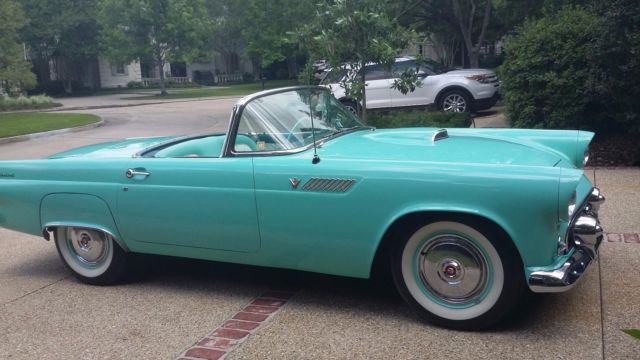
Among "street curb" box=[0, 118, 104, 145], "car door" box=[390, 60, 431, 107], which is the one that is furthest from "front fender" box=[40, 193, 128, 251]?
"street curb" box=[0, 118, 104, 145]

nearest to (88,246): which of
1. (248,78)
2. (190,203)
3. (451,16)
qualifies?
(190,203)

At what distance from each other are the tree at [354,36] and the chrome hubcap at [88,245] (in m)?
5.68

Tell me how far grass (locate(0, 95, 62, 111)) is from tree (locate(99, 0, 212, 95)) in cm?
757

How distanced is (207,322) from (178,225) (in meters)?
0.74

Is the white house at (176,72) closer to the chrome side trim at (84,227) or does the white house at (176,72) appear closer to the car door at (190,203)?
the chrome side trim at (84,227)

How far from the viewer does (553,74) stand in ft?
31.3

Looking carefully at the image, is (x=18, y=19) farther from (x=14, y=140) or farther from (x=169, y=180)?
(x=169, y=180)

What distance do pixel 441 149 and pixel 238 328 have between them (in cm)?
175

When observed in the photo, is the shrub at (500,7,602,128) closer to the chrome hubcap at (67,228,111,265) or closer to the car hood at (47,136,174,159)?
the car hood at (47,136,174,159)

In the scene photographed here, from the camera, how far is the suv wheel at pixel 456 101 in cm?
1509

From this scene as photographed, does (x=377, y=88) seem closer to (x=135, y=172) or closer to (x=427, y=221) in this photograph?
(x=135, y=172)

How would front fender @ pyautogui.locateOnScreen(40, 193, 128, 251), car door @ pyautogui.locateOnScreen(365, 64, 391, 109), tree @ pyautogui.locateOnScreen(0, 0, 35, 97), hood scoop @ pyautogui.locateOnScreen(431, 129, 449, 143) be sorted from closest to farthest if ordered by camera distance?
hood scoop @ pyautogui.locateOnScreen(431, 129, 449, 143) < front fender @ pyautogui.locateOnScreen(40, 193, 128, 251) < car door @ pyautogui.locateOnScreen(365, 64, 391, 109) < tree @ pyautogui.locateOnScreen(0, 0, 35, 97)

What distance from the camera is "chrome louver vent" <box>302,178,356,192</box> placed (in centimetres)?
Answer: 401

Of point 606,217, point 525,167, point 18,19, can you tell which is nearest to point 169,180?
point 525,167
